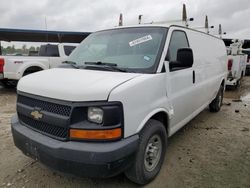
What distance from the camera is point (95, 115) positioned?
2357 mm

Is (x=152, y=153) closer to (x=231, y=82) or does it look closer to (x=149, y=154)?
(x=149, y=154)

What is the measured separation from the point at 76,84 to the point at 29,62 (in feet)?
24.1

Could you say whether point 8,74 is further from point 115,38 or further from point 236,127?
point 236,127

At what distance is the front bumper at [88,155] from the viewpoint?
7.51 ft

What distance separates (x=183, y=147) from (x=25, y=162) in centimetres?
264

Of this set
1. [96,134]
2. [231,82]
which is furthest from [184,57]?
[231,82]

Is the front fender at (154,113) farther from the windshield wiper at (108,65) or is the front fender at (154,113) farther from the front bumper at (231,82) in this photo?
the front bumper at (231,82)

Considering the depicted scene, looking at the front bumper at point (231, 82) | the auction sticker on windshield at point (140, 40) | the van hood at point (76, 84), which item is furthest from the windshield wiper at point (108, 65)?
the front bumper at point (231, 82)

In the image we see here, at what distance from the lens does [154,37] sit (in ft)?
10.9

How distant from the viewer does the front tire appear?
2725mm

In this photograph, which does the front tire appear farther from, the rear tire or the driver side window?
the rear tire

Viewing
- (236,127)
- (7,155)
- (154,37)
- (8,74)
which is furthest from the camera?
(8,74)

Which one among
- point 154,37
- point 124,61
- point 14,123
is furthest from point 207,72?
point 14,123

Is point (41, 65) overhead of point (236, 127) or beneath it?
overhead
